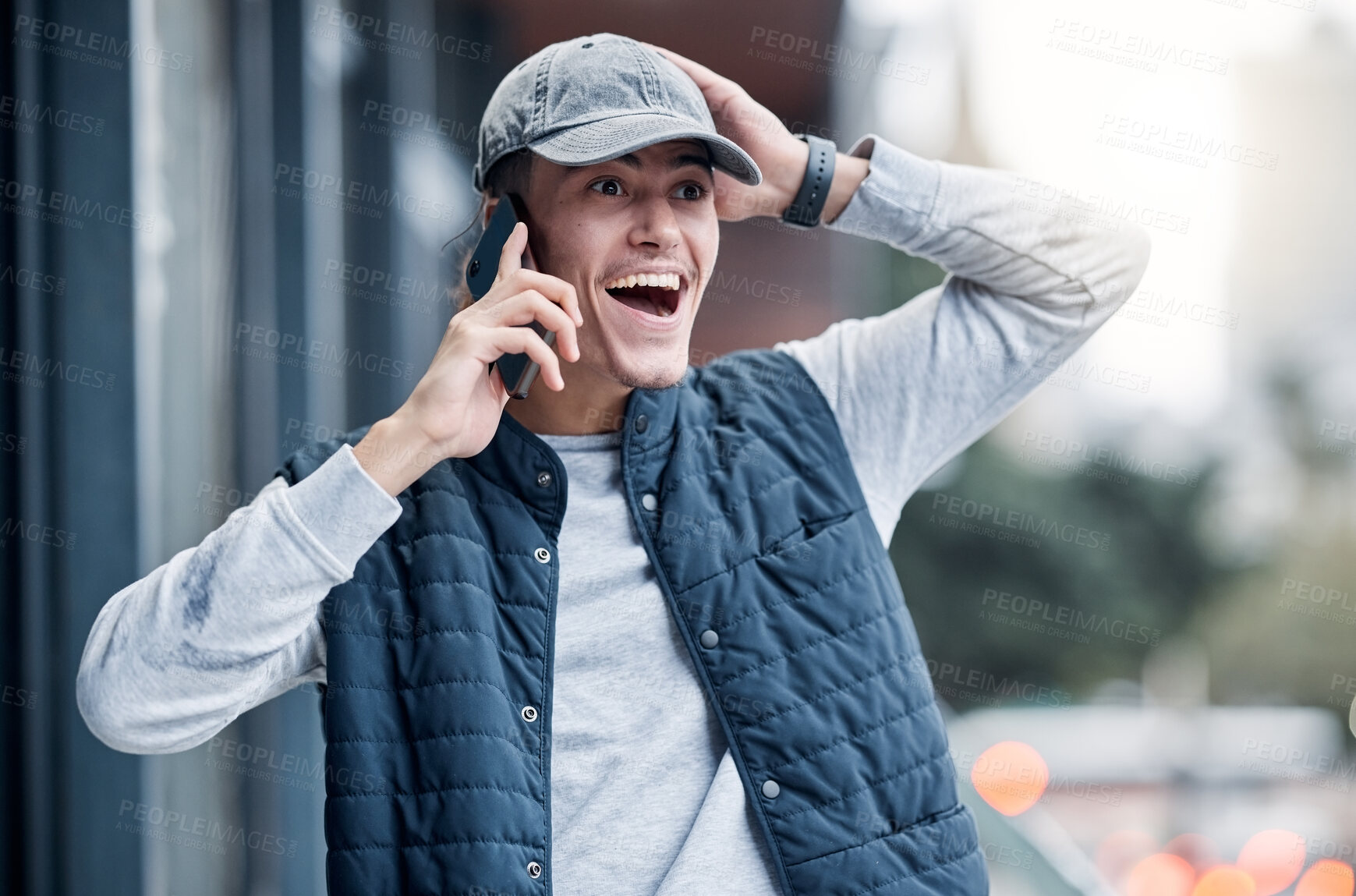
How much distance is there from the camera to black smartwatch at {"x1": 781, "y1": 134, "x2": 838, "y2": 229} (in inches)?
55.3

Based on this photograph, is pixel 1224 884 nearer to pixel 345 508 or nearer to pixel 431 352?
pixel 431 352

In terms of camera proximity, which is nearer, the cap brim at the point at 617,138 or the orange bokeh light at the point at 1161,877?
the cap brim at the point at 617,138

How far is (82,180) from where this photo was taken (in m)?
1.55

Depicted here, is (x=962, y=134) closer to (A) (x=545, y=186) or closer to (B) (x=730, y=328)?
(B) (x=730, y=328)

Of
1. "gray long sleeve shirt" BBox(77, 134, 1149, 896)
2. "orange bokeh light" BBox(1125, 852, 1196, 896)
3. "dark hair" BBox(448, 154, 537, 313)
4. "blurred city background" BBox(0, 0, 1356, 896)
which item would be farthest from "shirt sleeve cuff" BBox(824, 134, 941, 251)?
"orange bokeh light" BBox(1125, 852, 1196, 896)

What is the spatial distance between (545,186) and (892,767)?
2.70ft

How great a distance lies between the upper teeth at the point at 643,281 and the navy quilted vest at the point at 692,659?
0.49 ft

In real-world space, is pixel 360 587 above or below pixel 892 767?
above

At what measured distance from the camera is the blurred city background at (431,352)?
153 centimetres

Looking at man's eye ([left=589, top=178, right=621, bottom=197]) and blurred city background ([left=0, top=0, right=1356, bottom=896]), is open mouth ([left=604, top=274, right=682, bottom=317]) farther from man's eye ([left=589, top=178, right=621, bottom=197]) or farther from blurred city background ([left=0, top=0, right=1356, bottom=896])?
blurred city background ([left=0, top=0, right=1356, bottom=896])

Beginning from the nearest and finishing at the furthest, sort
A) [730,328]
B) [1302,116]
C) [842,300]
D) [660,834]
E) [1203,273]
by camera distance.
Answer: [660,834] < [730,328] < [842,300] < [1203,273] < [1302,116]

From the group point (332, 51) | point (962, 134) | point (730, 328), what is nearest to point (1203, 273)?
point (962, 134)

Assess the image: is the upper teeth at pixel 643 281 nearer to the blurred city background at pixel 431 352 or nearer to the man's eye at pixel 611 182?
the man's eye at pixel 611 182

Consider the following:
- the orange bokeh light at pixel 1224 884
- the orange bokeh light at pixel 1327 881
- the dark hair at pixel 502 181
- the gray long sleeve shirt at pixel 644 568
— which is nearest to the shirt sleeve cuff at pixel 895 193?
the gray long sleeve shirt at pixel 644 568
